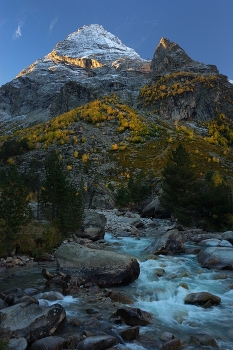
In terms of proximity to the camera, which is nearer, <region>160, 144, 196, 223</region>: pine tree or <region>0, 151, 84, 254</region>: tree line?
<region>0, 151, 84, 254</region>: tree line

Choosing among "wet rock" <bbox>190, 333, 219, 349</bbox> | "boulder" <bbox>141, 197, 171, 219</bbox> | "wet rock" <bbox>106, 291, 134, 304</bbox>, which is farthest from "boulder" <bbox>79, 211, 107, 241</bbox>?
"wet rock" <bbox>190, 333, 219, 349</bbox>

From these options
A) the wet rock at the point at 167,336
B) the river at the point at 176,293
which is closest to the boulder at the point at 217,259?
the river at the point at 176,293

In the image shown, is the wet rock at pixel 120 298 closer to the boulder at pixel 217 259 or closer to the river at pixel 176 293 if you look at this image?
the river at pixel 176 293

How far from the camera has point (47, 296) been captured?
1194 centimetres

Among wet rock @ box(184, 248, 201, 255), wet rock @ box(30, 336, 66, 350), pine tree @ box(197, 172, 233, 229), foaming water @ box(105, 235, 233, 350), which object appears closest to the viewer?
wet rock @ box(30, 336, 66, 350)

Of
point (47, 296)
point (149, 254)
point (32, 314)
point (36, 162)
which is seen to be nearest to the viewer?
point (32, 314)

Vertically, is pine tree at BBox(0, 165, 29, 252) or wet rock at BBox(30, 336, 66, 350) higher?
pine tree at BBox(0, 165, 29, 252)

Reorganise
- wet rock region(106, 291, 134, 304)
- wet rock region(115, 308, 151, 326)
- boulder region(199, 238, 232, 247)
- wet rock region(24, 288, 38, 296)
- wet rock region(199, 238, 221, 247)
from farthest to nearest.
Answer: wet rock region(199, 238, 221, 247) → boulder region(199, 238, 232, 247) → wet rock region(24, 288, 38, 296) → wet rock region(106, 291, 134, 304) → wet rock region(115, 308, 151, 326)

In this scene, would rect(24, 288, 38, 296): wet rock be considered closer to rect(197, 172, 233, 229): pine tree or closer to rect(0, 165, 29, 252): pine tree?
rect(0, 165, 29, 252): pine tree

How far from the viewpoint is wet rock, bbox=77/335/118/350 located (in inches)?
305

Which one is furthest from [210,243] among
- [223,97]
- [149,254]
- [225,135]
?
[223,97]

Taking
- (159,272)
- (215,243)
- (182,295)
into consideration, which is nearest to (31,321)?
(182,295)

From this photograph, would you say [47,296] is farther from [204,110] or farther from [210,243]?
[204,110]

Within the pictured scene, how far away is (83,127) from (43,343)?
104 metres
